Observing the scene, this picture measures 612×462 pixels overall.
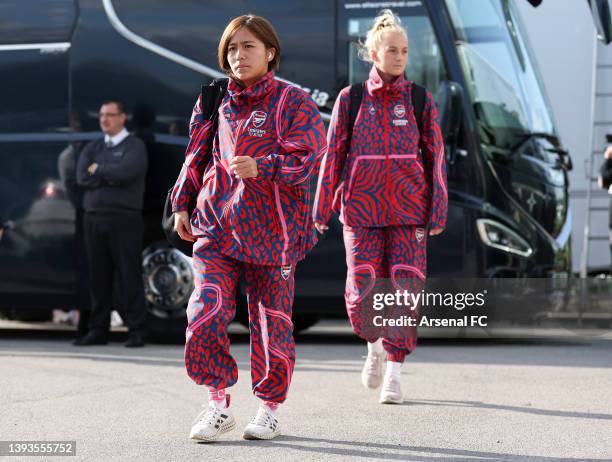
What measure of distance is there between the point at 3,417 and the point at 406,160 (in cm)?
226

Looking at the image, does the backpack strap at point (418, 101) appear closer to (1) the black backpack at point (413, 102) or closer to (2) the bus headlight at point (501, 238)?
(1) the black backpack at point (413, 102)

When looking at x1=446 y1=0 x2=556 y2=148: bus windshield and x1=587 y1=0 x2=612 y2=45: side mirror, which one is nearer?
x1=446 y1=0 x2=556 y2=148: bus windshield

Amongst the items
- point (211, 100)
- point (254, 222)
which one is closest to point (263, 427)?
point (254, 222)

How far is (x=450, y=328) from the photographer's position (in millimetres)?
8820

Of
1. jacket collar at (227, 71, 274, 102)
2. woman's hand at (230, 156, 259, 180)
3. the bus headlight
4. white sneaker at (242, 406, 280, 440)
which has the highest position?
jacket collar at (227, 71, 274, 102)

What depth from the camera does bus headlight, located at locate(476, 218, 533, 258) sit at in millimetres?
8406

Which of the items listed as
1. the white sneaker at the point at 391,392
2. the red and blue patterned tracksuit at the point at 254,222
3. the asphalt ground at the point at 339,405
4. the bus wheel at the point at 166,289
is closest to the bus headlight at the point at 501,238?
the asphalt ground at the point at 339,405

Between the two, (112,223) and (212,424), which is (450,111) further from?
(212,424)

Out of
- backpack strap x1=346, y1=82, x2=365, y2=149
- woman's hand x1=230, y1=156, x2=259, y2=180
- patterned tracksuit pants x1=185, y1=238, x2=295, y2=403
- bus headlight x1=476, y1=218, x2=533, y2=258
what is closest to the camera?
woman's hand x1=230, y1=156, x2=259, y2=180

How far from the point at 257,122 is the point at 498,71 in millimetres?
4385

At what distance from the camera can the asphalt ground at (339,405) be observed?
4.60 m

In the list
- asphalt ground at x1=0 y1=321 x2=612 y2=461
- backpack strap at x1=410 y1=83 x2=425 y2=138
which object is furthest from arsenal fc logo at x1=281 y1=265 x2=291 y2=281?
backpack strap at x1=410 y1=83 x2=425 y2=138

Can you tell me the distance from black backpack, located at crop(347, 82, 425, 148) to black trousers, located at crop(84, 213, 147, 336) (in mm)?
3177

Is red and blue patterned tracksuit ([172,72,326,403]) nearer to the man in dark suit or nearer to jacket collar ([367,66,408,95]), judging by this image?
jacket collar ([367,66,408,95])
